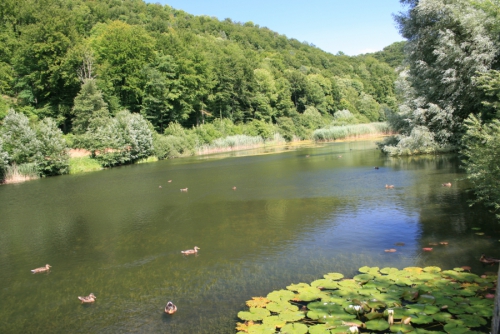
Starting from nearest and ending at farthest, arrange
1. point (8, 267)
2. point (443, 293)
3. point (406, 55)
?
point (443, 293) < point (8, 267) < point (406, 55)

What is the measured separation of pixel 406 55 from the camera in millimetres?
30375

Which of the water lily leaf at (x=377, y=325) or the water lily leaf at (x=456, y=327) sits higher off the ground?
the water lily leaf at (x=456, y=327)

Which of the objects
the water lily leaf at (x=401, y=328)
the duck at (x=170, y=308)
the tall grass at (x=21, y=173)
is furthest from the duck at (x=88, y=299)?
the tall grass at (x=21, y=173)

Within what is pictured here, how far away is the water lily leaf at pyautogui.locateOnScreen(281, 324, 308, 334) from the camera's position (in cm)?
615

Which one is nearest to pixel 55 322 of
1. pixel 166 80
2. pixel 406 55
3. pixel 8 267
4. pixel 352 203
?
pixel 8 267

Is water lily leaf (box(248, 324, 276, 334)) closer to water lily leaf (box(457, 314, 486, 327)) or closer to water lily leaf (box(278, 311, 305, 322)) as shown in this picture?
water lily leaf (box(278, 311, 305, 322))

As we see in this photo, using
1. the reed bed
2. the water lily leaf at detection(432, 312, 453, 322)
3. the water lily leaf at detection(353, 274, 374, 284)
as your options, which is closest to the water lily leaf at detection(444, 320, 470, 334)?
the water lily leaf at detection(432, 312, 453, 322)

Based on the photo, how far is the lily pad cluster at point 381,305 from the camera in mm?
6169

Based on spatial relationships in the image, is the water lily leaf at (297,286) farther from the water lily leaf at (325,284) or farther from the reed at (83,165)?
the reed at (83,165)

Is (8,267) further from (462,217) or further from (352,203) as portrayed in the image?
(462,217)

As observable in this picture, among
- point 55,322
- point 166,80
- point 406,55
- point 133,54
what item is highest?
point 133,54

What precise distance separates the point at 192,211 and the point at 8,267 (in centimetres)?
748

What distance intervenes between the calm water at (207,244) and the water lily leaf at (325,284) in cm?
54

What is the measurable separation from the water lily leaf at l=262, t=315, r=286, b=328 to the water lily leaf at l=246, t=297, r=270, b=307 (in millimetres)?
651
